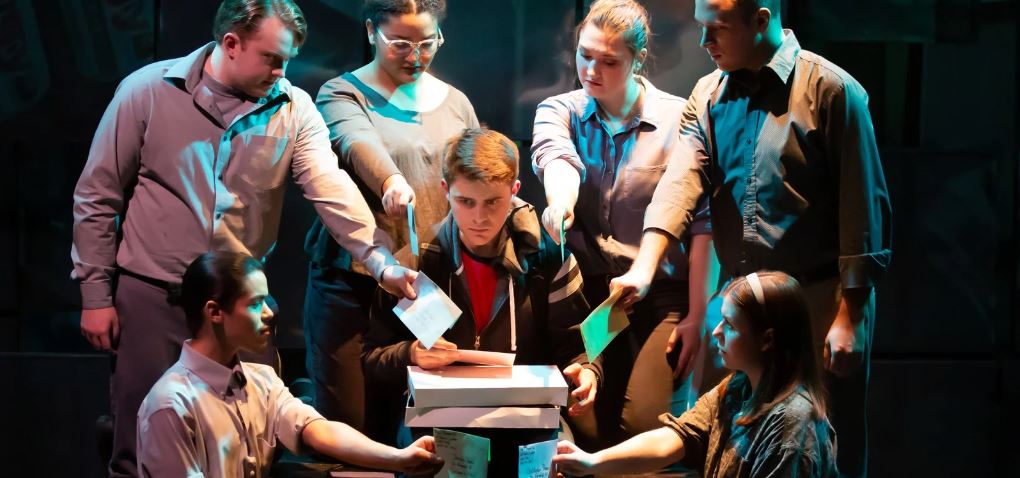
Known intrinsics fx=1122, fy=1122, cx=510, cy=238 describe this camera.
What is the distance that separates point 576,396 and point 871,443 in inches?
73.1

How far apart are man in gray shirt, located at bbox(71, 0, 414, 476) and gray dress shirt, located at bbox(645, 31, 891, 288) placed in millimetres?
908

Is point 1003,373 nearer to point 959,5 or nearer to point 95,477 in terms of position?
point 959,5

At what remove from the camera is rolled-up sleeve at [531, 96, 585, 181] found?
128 inches

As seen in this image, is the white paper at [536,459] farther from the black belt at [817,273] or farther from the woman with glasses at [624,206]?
the black belt at [817,273]

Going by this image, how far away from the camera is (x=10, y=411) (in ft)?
13.2

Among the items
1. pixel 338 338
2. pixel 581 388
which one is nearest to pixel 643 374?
pixel 581 388

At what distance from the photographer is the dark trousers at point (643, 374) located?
3.19 m

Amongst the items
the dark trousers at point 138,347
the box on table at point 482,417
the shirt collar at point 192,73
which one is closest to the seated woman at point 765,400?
the box on table at point 482,417

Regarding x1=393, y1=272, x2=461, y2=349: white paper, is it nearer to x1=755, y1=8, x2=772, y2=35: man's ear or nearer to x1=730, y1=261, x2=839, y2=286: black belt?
x1=730, y1=261, x2=839, y2=286: black belt

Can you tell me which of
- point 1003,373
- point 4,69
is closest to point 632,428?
point 1003,373

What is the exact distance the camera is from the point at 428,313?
9.01 ft

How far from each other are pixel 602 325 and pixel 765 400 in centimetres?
49

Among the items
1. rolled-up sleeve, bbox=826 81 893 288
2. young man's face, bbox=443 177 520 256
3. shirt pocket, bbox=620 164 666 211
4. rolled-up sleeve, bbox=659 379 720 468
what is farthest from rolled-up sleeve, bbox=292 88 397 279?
rolled-up sleeve, bbox=826 81 893 288

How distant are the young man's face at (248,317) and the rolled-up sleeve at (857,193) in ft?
4.70
